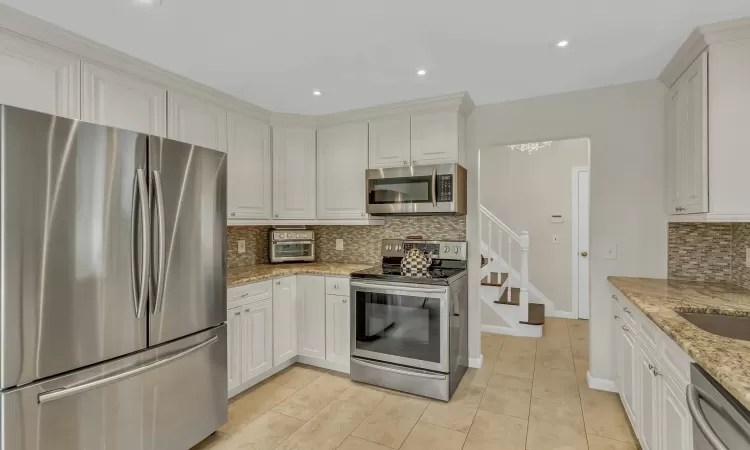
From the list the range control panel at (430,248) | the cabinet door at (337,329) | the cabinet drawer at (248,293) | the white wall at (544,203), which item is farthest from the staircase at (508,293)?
the cabinet drawer at (248,293)

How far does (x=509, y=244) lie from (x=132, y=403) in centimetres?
437

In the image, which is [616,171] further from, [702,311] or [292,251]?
[292,251]

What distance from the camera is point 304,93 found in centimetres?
288

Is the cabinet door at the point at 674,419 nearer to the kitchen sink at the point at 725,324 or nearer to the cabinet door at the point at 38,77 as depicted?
the kitchen sink at the point at 725,324

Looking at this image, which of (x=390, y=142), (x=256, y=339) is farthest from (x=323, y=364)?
(x=390, y=142)

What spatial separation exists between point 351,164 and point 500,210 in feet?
9.61

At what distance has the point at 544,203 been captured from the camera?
4969 millimetres

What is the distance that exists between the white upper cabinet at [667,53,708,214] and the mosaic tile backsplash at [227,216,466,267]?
1.53 m

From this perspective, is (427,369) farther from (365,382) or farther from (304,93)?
(304,93)

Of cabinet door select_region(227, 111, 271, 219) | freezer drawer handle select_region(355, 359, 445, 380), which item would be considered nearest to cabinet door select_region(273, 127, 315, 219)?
cabinet door select_region(227, 111, 271, 219)

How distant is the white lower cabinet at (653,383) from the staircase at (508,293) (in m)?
1.65

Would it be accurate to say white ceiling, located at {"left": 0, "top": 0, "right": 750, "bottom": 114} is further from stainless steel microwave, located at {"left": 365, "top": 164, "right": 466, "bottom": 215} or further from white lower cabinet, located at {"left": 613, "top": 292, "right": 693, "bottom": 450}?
white lower cabinet, located at {"left": 613, "top": 292, "right": 693, "bottom": 450}

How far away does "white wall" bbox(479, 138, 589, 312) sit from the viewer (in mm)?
4805

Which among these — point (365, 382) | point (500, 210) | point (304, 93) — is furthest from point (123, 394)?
point (500, 210)
